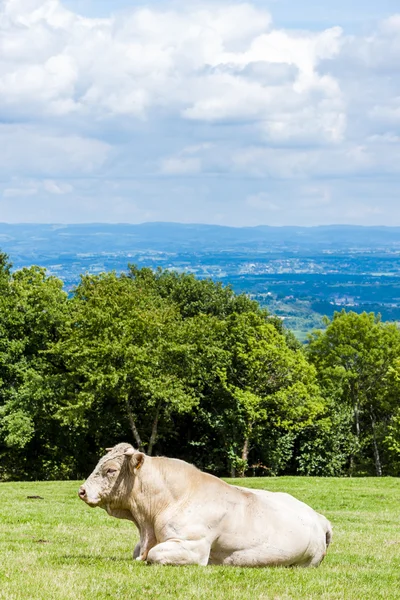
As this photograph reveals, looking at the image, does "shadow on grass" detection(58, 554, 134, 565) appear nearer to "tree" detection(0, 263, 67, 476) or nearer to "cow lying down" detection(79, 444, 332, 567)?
"cow lying down" detection(79, 444, 332, 567)

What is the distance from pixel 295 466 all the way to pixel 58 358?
20.6 meters

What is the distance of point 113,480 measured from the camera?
1233 centimetres

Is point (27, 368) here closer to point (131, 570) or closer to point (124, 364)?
point (124, 364)

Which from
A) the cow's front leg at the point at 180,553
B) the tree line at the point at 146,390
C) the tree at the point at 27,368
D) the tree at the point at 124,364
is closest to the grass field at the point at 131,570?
the cow's front leg at the point at 180,553

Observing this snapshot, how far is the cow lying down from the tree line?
37795mm

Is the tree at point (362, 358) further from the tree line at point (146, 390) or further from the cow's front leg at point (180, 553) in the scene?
the cow's front leg at point (180, 553)

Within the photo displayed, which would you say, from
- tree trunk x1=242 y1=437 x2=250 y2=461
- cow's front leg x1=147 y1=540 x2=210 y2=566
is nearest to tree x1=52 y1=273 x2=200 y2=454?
tree trunk x1=242 y1=437 x2=250 y2=461

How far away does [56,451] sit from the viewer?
57.3 m

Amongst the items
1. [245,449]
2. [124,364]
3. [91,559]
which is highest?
[91,559]

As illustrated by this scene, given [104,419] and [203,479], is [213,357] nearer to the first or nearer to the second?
[104,419]

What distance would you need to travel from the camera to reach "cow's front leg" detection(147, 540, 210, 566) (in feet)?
37.8

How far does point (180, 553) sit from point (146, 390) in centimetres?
4123

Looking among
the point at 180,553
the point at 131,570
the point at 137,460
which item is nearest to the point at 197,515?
the point at 180,553

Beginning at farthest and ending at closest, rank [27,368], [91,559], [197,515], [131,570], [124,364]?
[27,368], [124,364], [91,559], [197,515], [131,570]
